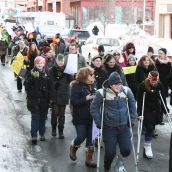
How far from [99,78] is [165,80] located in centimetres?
217

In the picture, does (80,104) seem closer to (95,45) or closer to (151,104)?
(151,104)

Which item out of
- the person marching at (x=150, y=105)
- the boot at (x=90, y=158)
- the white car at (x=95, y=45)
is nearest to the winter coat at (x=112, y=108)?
the boot at (x=90, y=158)

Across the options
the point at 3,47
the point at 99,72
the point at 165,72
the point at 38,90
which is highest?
the point at 3,47

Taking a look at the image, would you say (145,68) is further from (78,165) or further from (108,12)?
(108,12)

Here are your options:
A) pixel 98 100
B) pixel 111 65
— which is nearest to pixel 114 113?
pixel 98 100

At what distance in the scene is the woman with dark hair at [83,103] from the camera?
8.34m


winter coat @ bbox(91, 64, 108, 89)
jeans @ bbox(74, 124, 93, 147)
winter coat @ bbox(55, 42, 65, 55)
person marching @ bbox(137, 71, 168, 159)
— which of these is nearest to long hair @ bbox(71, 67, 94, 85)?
jeans @ bbox(74, 124, 93, 147)

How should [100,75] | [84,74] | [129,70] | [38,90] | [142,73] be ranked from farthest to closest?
[129,70], [142,73], [100,75], [38,90], [84,74]

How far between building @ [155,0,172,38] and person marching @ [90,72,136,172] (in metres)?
31.8

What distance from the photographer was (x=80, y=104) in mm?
8375

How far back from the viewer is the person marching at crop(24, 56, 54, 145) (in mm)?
9727

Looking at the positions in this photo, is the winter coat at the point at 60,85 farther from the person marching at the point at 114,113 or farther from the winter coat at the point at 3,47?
the winter coat at the point at 3,47

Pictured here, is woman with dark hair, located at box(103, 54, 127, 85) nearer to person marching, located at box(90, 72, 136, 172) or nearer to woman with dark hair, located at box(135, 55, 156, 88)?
woman with dark hair, located at box(135, 55, 156, 88)

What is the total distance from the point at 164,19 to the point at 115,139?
33.9 m
